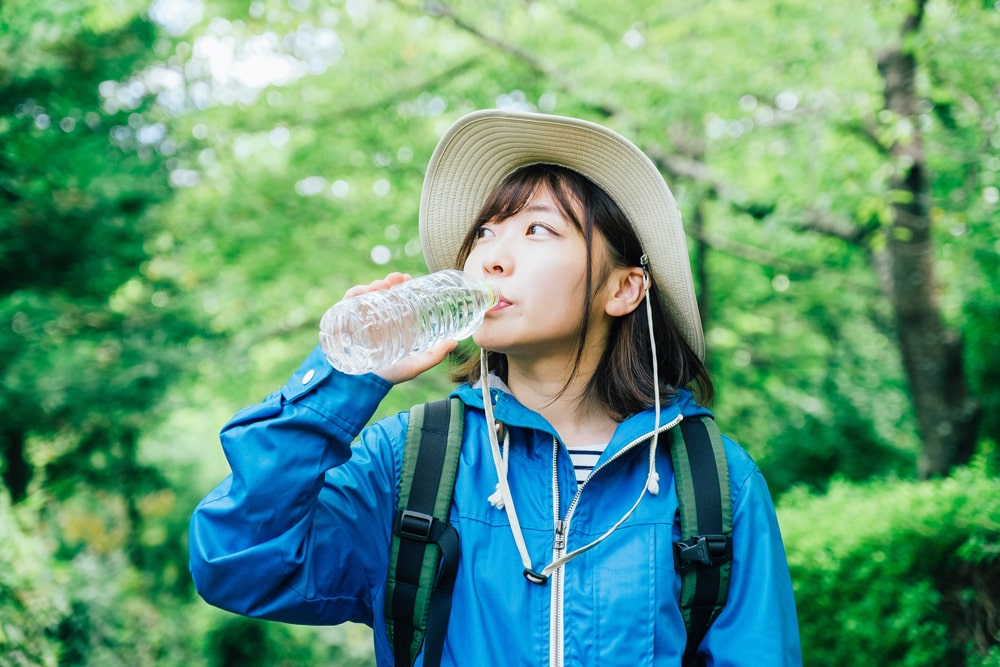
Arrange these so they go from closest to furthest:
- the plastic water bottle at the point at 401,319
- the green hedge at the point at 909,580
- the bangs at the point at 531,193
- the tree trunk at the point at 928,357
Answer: the plastic water bottle at the point at 401,319 → the bangs at the point at 531,193 → the green hedge at the point at 909,580 → the tree trunk at the point at 928,357

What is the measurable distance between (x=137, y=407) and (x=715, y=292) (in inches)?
275

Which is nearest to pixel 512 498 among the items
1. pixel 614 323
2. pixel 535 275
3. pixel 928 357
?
pixel 535 275

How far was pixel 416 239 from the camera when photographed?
9102mm

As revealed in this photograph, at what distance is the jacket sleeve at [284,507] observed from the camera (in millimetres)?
1698

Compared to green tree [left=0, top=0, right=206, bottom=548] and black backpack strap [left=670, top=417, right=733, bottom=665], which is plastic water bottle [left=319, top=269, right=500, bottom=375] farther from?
green tree [left=0, top=0, right=206, bottom=548]

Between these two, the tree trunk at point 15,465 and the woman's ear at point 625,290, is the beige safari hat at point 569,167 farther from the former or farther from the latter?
the tree trunk at point 15,465

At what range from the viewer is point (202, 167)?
27.7 ft

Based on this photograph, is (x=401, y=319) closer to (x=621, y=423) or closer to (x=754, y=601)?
(x=621, y=423)

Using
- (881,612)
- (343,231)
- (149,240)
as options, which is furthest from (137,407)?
(881,612)

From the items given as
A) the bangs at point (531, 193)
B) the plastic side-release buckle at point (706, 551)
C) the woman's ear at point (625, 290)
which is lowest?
the plastic side-release buckle at point (706, 551)

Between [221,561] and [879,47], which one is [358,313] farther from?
[879,47]

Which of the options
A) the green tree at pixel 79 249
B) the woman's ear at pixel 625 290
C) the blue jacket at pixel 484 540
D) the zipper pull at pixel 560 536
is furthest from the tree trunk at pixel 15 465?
the zipper pull at pixel 560 536

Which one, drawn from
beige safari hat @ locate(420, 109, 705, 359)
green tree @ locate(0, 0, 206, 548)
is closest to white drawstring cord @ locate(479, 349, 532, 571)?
beige safari hat @ locate(420, 109, 705, 359)

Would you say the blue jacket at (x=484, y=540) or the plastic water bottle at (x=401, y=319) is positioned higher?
the plastic water bottle at (x=401, y=319)
